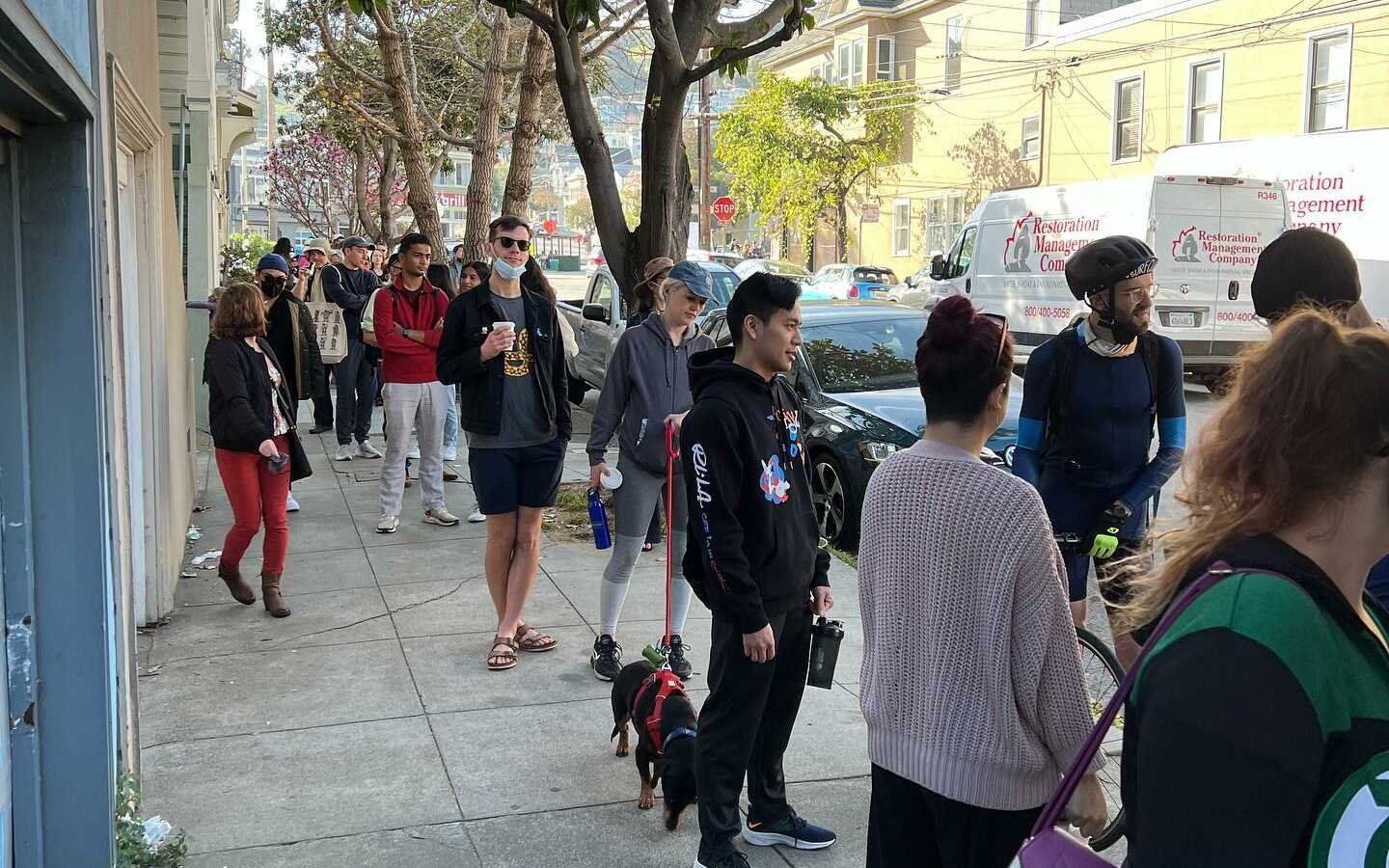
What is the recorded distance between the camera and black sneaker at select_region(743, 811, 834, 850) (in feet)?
13.6

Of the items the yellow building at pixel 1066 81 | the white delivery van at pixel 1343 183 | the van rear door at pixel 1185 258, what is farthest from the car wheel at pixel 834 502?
the yellow building at pixel 1066 81

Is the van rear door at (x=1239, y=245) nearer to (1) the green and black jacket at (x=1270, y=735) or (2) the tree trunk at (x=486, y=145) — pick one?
(2) the tree trunk at (x=486, y=145)

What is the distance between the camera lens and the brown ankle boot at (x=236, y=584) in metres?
6.88

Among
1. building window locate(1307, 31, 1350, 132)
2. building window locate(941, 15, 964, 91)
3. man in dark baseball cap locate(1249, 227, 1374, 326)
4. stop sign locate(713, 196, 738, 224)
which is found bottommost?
man in dark baseball cap locate(1249, 227, 1374, 326)

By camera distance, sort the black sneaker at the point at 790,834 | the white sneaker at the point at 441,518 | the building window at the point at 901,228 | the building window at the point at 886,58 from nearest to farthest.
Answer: the black sneaker at the point at 790,834, the white sneaker at the point at 441,518, the building window at the point at 901,228, the building window at the point at 886,58

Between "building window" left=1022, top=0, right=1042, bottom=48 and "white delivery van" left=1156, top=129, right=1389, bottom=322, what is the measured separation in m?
15.6

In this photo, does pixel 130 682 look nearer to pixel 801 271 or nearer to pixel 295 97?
pixel 801 271

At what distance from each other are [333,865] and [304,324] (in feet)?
23.3

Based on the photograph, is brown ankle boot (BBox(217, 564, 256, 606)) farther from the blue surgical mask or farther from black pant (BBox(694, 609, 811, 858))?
black pant (BBox(694, 609, 811, 858))

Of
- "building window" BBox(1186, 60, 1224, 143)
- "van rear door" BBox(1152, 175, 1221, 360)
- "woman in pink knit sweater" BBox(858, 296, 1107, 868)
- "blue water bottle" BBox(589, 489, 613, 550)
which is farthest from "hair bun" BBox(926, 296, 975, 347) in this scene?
"building window" BBox(1186, 60, 1224, 143)

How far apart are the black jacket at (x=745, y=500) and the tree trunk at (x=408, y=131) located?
41.5ft

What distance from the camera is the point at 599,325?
50.1 feet

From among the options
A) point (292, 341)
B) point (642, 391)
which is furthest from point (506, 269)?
point (292, 341)

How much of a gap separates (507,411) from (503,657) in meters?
1.14
